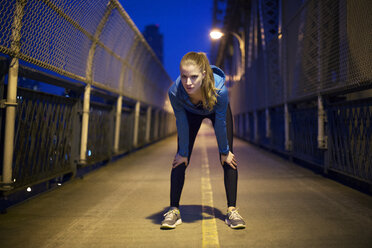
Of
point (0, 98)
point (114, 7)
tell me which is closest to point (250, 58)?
point (114, 7)

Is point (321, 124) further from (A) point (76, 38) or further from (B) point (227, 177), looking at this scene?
(A) point (76, 38)

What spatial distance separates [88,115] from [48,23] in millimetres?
2124

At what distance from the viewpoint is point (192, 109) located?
294 cm

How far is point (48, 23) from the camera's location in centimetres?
437

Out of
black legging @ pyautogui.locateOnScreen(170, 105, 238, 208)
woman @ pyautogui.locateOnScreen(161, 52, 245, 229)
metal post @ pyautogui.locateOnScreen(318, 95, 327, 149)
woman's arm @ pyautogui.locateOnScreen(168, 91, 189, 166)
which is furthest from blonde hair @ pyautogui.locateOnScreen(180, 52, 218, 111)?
metal post @ pyautogui.locateOnScreen(318, 95, 327, 149)

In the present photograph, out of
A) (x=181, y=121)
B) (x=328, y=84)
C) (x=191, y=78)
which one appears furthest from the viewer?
(x=328, y=84)

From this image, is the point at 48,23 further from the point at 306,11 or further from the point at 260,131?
the point at 260,131

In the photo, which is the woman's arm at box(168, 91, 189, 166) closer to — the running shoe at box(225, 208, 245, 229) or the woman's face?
the woman's face

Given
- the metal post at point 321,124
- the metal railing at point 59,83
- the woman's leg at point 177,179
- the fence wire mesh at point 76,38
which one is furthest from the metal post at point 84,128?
the metal post at point 321,124

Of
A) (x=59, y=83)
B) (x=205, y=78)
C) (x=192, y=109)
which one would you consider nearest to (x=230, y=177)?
(x=192, y=109)

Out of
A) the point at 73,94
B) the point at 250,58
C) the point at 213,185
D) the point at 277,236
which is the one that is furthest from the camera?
the point at 250,58

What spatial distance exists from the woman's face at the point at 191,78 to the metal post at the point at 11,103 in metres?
2.36

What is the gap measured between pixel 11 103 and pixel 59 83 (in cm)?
149

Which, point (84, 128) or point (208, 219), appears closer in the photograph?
point (208, 219)
